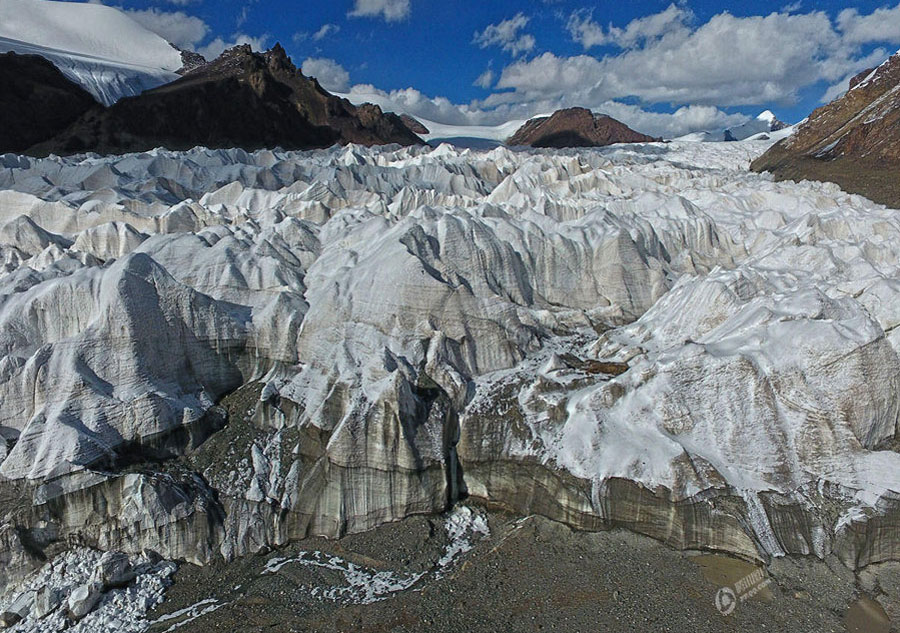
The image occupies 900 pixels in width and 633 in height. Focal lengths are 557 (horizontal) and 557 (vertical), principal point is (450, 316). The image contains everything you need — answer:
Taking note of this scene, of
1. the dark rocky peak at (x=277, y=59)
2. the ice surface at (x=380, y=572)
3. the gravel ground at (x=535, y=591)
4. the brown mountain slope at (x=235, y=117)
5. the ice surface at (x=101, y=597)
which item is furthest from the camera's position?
the dark rocky peak at (x=277, y=59)

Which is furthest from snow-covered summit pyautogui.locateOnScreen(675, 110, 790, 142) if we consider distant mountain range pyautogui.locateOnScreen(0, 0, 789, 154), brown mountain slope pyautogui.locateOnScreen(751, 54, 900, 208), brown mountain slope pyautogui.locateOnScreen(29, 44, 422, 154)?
brown mountain slope pyautogui.locateOnScreen(29, 44, 422, 154)

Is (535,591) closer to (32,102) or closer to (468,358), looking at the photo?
(468,358)

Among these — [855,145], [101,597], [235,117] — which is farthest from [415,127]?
[101,597]

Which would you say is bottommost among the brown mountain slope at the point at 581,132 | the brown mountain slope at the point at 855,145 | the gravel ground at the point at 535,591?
the gravel ground at the point at 535,591

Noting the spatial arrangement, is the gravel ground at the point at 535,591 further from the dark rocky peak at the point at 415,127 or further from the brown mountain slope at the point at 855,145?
the dark rocky peak at the point at 415,127

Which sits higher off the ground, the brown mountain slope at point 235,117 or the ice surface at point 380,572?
the brown mountain slope at point 235,117

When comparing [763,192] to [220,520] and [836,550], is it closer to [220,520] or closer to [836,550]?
[836,550]

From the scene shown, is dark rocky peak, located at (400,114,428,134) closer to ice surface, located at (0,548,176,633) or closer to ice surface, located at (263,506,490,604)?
ice surface, located at (263,506,490,604)

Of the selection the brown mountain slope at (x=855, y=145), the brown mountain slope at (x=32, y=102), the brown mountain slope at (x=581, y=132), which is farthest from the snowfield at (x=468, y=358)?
the brown mountain slope at (x=581, y=132)
